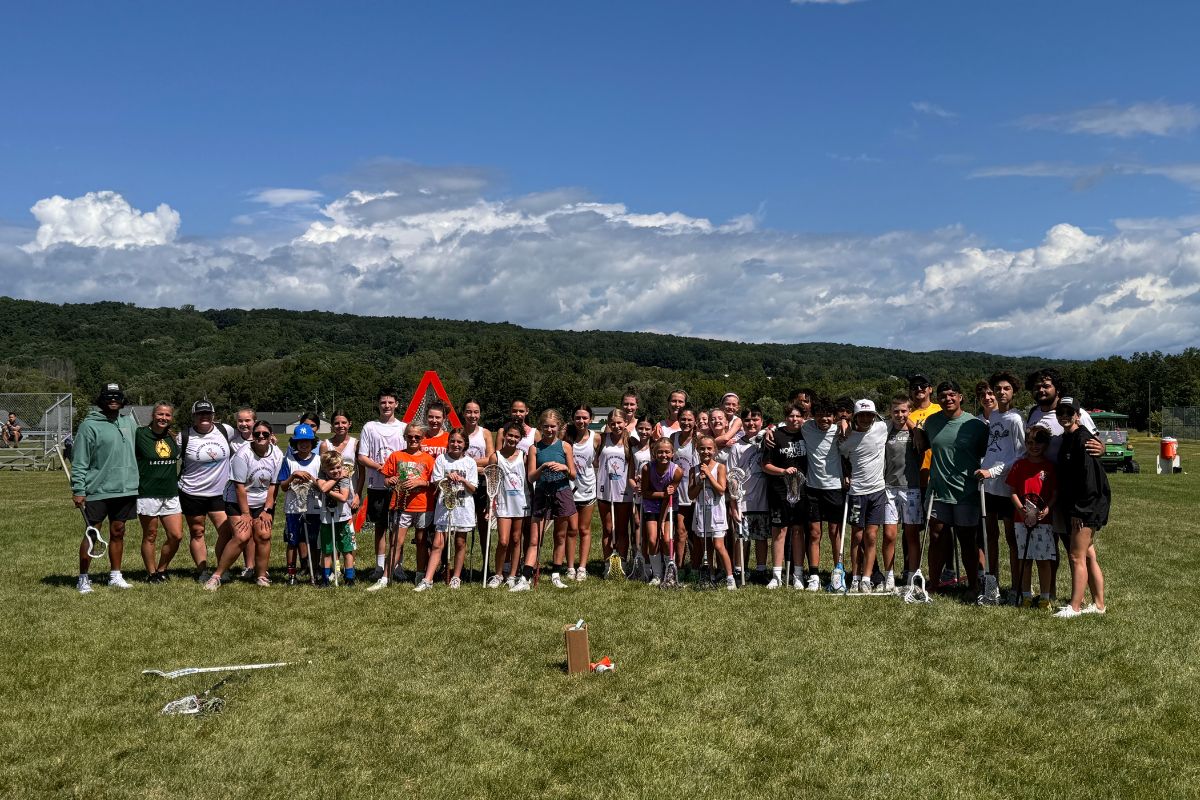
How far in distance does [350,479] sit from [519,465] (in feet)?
5.89

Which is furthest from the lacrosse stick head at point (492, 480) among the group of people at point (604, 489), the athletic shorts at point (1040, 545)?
the athletic shorts at point (1040, 545)

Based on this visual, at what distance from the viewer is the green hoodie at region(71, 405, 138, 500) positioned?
9281 mm

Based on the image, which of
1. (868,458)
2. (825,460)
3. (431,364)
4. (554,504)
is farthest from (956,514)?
(431,364)

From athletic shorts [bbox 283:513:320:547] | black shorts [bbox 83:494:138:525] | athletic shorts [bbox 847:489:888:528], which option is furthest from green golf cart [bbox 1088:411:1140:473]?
black shorts [bbox 83:494:138:525]

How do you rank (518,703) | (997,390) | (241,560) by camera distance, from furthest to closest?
(241,560) → (997,390) → (518,703)

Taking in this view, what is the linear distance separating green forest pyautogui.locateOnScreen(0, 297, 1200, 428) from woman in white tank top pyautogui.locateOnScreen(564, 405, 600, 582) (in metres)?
45.0

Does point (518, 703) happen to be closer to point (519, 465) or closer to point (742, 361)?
point (519, 465)

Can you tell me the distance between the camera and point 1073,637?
7254 mm

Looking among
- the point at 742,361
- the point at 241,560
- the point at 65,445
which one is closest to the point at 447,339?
the point at 742,361

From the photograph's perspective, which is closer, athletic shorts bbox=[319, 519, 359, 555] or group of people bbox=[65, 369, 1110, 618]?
group of people bbox=[65, 369, 1110, 618]

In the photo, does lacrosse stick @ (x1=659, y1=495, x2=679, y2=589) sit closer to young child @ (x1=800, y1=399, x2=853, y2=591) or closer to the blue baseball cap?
young child @ (x1=800, y1=399, x2=853, y2=591)

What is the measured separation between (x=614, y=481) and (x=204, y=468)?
434cm

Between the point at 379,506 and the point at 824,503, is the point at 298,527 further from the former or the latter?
the point at 824,503

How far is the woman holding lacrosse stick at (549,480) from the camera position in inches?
379
